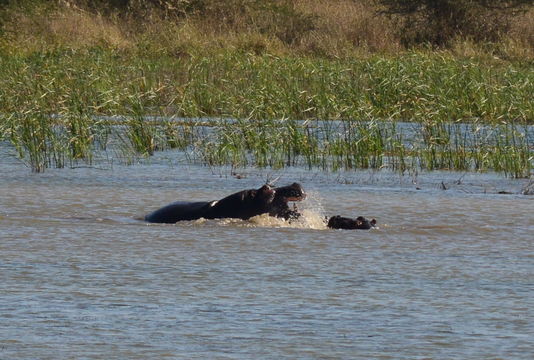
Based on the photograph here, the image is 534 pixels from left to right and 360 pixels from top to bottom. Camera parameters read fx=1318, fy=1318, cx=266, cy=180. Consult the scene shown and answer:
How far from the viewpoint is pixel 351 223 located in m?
8.66

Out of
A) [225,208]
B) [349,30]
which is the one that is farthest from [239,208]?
[349,30]

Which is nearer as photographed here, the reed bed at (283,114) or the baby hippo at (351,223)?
the baby hippo at (351,223)

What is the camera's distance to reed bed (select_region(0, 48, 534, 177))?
12.6 m

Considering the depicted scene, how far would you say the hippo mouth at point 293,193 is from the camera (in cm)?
850

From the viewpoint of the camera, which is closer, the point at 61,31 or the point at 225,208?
the point at 225,208

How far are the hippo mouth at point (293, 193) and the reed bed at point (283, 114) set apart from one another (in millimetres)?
3693

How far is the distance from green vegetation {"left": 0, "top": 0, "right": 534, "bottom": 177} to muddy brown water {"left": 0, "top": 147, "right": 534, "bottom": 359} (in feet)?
4.93

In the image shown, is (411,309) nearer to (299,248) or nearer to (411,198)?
(299,248)

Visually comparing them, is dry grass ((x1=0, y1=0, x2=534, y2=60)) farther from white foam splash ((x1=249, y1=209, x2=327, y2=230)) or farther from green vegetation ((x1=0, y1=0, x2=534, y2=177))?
white foam splash ((x1=249, y1=209, x2=327, y2=230))

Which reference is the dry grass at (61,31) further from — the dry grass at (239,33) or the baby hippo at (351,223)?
the baby hippo at (351,223)

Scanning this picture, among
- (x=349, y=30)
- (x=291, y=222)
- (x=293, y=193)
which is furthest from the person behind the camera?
(x=349, y=30)

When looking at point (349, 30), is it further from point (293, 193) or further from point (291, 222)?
point (293, 193)

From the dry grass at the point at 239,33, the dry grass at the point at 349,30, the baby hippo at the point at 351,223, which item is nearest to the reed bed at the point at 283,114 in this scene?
the baby hippo at the point at 351,223

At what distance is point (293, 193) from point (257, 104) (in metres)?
5.70
